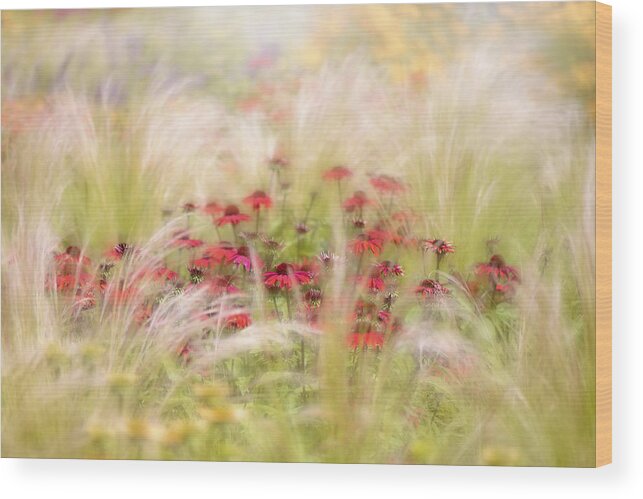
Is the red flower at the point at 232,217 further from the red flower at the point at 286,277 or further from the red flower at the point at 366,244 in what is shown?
the red flower at the point at 366,244

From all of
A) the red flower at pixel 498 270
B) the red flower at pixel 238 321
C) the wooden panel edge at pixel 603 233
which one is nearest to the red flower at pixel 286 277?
the red flower at pixel 238 321

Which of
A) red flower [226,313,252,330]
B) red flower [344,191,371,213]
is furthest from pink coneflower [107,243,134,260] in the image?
red flower [344,191,371,213]

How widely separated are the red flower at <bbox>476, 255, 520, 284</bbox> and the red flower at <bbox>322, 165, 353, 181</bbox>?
60 centimetres

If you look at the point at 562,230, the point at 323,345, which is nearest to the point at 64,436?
the point at 323,345

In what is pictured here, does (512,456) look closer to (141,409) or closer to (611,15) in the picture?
(141,409)

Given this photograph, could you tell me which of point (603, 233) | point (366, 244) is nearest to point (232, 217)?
point (366, 244)

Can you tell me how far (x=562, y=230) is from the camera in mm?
4383

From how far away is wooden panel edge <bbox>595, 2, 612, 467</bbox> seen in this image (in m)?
4.38

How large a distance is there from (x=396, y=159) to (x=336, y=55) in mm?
456

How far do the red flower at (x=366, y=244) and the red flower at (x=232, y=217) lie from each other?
419 millimetres

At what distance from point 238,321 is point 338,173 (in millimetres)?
676

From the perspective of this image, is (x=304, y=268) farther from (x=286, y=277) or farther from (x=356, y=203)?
(x=356, y=203)

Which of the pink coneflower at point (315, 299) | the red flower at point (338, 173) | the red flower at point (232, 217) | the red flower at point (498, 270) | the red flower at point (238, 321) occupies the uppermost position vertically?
the red flower at point (338, 173)

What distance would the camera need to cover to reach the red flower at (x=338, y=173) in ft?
14.6
